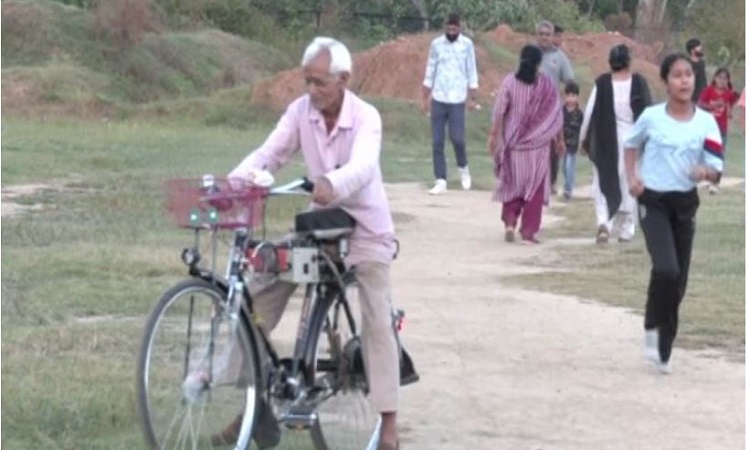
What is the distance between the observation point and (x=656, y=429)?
8773mm

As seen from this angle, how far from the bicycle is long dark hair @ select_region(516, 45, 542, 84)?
8.77m

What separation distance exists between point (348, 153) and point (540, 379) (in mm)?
2813

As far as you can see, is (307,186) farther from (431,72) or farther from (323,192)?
(431,72)

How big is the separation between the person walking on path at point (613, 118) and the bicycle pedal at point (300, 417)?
8.72m

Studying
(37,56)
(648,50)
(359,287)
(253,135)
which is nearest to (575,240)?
(359,287)

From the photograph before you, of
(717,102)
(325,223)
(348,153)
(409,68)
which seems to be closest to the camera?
(325,223)

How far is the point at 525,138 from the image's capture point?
16.5m

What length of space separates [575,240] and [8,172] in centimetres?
672

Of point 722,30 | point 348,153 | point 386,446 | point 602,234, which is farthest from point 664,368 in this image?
point 722,30

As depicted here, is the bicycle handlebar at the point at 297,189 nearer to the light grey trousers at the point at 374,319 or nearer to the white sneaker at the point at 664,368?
the light grey trousers at the point at 374,319

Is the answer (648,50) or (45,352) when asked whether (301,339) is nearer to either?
(45,352)

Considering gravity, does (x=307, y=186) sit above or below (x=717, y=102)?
above

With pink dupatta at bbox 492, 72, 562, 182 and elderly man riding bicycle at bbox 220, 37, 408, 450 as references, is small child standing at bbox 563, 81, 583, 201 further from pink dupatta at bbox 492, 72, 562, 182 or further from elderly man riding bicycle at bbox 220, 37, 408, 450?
elderly man riding bicycle at bbox 220, 37, 408, 450

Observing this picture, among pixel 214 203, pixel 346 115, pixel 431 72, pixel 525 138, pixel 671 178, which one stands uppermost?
pixel 346 115
